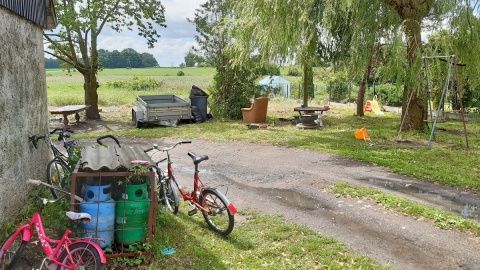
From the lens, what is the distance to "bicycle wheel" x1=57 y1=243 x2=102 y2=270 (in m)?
3.38

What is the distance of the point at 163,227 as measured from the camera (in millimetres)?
4867

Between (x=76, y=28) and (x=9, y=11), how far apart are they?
1167 cm

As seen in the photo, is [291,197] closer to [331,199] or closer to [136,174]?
[331,199]

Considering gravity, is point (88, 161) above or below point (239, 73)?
below

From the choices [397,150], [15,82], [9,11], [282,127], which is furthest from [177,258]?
[282,127]

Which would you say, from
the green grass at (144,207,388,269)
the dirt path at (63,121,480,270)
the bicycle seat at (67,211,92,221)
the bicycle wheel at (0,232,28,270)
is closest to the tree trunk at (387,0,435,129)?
the dirt path at (63,121,480,270)

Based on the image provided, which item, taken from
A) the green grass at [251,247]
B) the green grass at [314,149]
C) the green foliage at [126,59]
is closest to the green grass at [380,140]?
the green grass at [314,149]

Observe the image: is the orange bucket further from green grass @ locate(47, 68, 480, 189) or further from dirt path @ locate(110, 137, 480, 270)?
dirt path @ locate(110, 137, 480, 270)

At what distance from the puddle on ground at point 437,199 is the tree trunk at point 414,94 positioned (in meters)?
4.42

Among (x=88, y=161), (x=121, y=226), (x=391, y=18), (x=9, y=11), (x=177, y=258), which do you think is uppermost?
(x=391, y=18)

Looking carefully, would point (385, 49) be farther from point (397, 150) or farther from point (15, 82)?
point (15, 82)

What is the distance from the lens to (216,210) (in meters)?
4.82

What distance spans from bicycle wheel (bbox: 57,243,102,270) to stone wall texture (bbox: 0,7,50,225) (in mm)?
1520

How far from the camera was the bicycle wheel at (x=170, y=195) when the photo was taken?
16.9 feet
